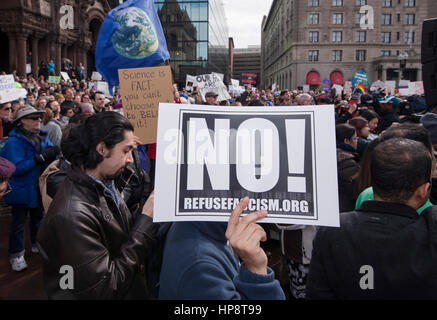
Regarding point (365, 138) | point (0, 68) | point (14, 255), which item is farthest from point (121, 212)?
point (0, 68)

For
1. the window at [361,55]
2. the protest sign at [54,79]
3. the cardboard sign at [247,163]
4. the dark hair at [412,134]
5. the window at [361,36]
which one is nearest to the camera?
the cardboard sign at [247,163]

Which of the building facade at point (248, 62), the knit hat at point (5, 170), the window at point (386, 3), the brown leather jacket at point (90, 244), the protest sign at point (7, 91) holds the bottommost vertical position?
the brown leather jacket at point (90, 244)

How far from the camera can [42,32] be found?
2130 cm

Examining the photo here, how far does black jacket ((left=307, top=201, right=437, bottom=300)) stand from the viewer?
1.46 metres

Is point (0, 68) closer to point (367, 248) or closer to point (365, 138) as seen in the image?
point (365, 138)

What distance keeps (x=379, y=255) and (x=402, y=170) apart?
40 cm

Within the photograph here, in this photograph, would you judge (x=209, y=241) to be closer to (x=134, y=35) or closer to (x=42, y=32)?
(x=134, y=35)

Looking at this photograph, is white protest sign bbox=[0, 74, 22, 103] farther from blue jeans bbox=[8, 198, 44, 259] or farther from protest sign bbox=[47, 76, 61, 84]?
protest sign bbox=[47, 76, 61, 84]

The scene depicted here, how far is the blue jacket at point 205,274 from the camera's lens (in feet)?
3.85

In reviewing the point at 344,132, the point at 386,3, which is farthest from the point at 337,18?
the point at 344,132

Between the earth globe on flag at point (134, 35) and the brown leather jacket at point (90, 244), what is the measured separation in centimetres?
254

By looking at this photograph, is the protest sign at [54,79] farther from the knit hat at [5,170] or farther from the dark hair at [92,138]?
the dark hair at [92,138]

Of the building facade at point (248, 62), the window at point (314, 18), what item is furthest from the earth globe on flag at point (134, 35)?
the building facade at point (248, 62)
